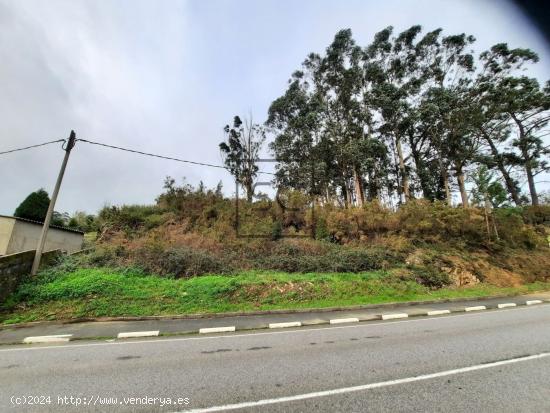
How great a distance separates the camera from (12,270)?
10.2m

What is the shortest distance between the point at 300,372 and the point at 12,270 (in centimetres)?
1142

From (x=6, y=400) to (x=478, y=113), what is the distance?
107ft

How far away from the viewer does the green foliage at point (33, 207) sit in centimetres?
1836

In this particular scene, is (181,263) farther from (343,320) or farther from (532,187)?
(532,187)

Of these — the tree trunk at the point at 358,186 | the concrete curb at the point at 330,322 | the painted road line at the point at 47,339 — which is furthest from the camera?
the tree trunk at the point at 358,186

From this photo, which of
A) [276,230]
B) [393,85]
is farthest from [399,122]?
[276,230]

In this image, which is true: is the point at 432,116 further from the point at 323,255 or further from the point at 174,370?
the point at 174,370

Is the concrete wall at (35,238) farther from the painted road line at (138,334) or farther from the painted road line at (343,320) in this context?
the painted road line at (343,320)

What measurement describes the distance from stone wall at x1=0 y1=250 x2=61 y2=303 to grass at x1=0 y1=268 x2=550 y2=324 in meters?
0.28

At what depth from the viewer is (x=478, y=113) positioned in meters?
25.3

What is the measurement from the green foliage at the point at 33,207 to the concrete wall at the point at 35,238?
473 cm

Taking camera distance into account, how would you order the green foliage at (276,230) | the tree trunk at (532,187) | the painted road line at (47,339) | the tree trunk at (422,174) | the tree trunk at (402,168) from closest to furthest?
the painted road line at (47,339)
the green foliage at (276,230)
the tree trunk at (402,168)
the tree trunk at (422,174)
the tree trunk at (532,187)

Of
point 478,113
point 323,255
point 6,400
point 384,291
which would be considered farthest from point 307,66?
point 6,400

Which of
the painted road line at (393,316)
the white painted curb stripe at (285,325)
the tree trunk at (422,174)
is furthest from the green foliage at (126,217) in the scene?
the tree trunk at (422,174)
